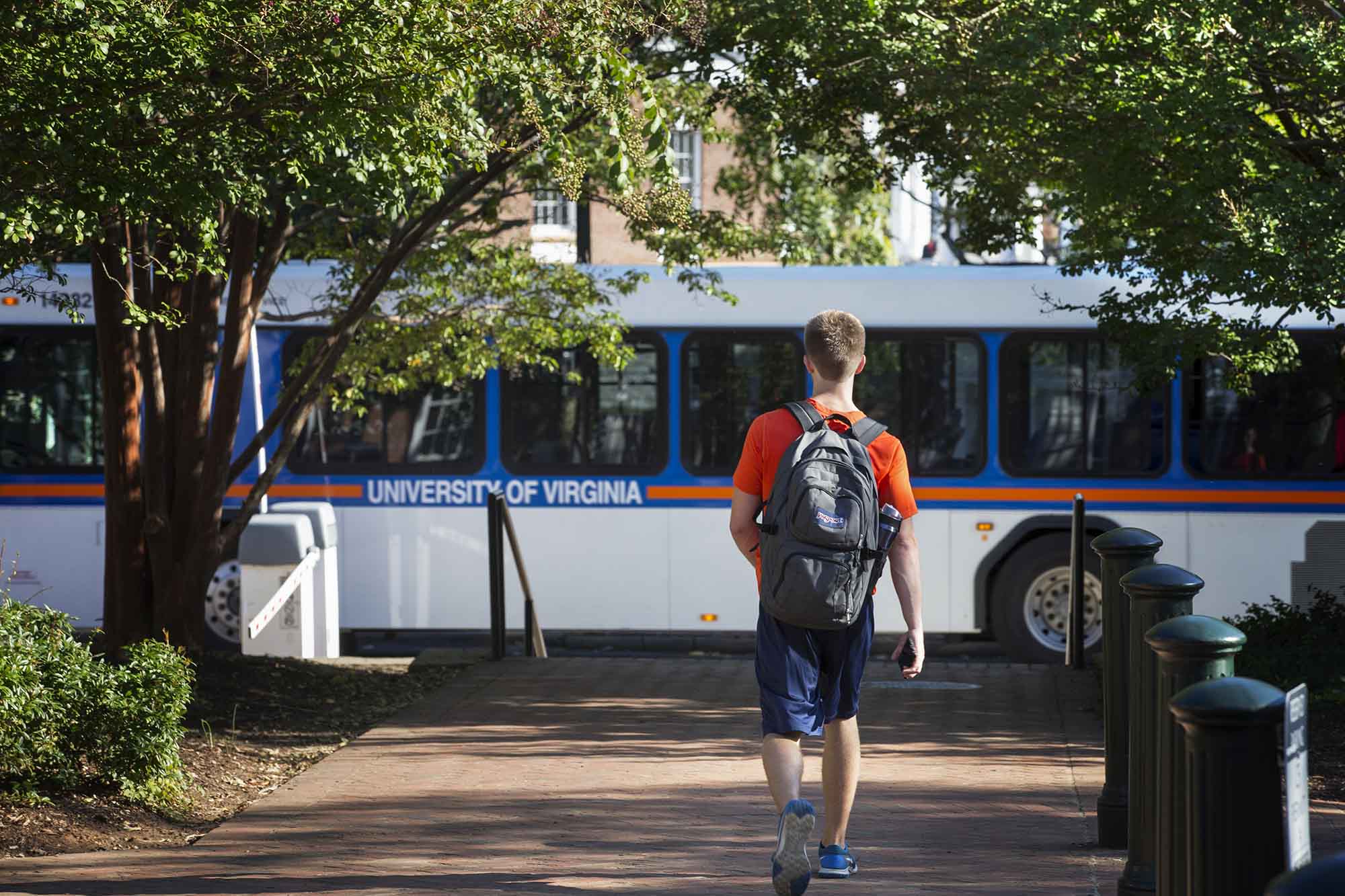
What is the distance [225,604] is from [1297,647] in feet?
25.9

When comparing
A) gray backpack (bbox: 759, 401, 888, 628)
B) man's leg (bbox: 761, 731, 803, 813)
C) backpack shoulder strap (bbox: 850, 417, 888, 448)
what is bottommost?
man's leg (bbox: 761, 731, 803, 813)

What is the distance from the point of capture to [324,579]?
1185 centimetres

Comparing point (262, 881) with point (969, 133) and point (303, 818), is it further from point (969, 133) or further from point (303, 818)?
point (969, 133)

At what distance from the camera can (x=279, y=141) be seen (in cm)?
693

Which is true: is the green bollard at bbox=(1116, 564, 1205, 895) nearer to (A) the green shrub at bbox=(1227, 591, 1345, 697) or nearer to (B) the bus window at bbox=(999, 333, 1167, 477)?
(A) the green shrub at bbox=(1227, 591, 1345, 697)

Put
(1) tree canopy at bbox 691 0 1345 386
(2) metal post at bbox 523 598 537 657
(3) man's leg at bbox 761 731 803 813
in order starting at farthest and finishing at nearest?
(2) metal post at bbox 523 598 537 657 < (1) tree canopy at bbox 691 0 1345 386 < (3) man's leg at bbox 761 731 803 813

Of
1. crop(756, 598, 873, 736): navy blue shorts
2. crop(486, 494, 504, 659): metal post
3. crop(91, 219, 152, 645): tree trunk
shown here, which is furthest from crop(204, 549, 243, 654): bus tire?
crop(756, 598, 873, 736): navy blue shorts

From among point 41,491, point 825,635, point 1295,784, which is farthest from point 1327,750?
point 41,491

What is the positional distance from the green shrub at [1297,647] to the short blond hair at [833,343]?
173 inches

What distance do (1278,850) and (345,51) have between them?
4.31 metres

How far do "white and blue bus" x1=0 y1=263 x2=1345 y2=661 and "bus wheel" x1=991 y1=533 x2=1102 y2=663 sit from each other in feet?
0.06

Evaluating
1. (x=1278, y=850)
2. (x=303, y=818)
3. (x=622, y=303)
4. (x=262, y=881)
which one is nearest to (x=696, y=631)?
(x=622, y=303)

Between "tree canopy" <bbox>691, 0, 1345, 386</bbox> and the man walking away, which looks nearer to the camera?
the man walking away

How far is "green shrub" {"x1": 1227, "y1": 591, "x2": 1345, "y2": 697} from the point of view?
9.16 meters
